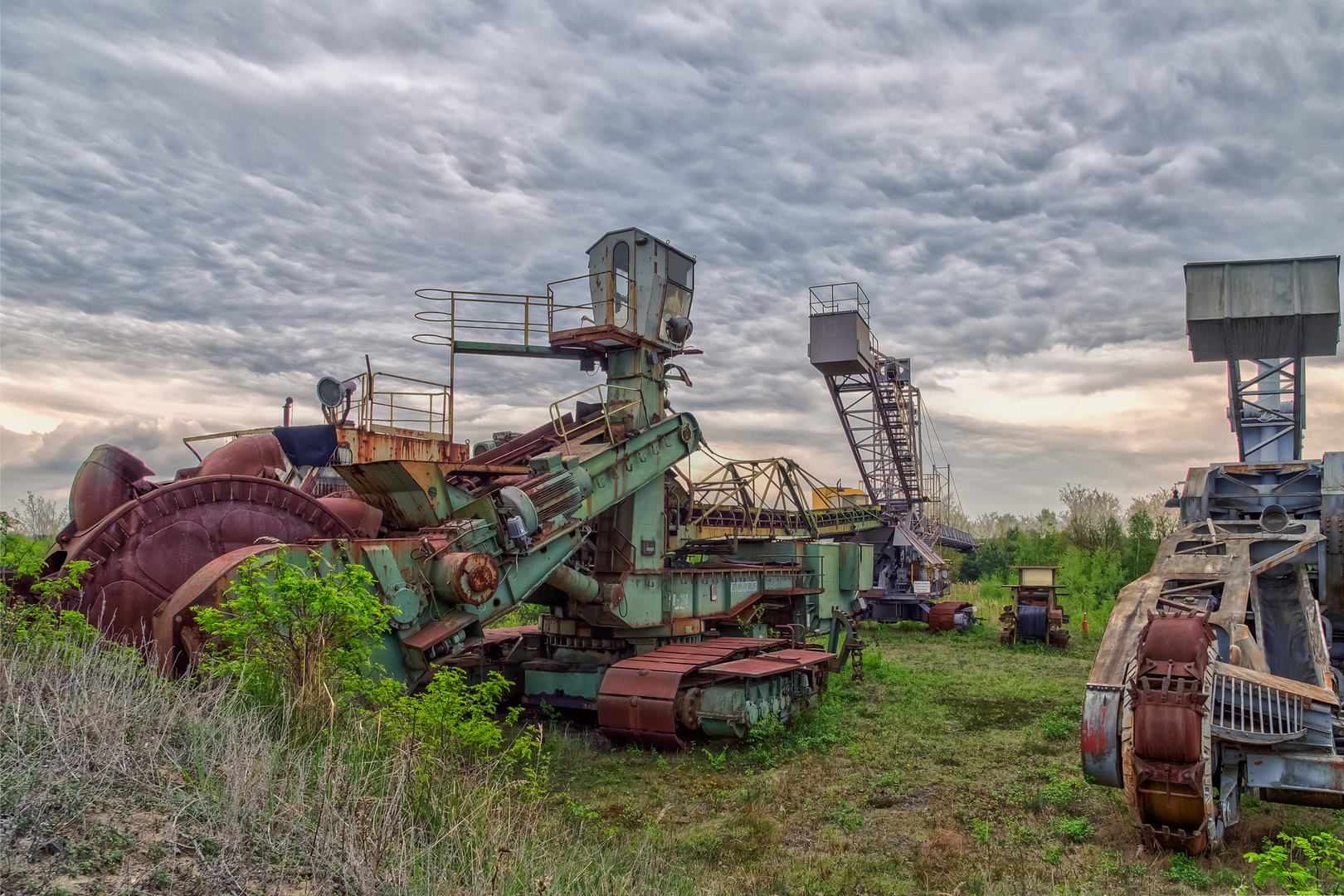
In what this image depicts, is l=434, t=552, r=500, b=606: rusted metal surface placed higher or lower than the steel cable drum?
higher

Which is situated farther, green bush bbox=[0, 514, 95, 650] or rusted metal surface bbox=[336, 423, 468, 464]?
rusted metal surface bbox=[336, 423, 468, 464]

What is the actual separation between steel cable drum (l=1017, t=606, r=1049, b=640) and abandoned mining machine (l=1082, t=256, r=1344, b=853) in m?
8.65

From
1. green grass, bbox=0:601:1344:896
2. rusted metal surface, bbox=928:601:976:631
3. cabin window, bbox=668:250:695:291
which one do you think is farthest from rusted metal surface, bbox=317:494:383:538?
rusted metal surface, bbox=928:601:976:631

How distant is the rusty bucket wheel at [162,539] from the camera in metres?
7.83

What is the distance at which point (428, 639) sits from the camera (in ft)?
27.4

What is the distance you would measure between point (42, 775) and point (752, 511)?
12.6 metres

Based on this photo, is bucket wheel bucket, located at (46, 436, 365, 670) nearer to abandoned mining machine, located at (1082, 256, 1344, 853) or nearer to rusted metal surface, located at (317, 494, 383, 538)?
rusted metal surface, located at (317, 494, 383, 538)

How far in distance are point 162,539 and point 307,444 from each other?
3.15 metres

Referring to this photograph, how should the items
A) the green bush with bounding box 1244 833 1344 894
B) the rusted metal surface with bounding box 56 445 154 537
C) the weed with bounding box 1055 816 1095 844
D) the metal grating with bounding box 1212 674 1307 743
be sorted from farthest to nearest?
the rusted metal surface with bounding box 56 445 154 537 < the weed with bounding box 1055 816 1095 844 < the metal grating with bounding box 1212 674 1307 743 < the green bush with bounding box 1244 833 1344 894

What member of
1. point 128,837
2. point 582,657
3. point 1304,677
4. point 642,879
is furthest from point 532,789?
point 1304,677

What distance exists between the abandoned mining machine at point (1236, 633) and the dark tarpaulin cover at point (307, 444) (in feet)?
29.8

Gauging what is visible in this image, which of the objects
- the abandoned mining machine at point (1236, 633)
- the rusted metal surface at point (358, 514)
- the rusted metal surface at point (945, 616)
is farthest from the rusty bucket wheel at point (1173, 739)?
the rusted metal surface at point (945, 616)

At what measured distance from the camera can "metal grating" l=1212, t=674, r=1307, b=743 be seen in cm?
516

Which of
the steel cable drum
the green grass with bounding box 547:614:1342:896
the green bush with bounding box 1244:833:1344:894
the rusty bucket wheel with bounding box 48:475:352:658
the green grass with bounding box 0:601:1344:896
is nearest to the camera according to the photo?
the green grass with bounding box 0:601:1344:896
